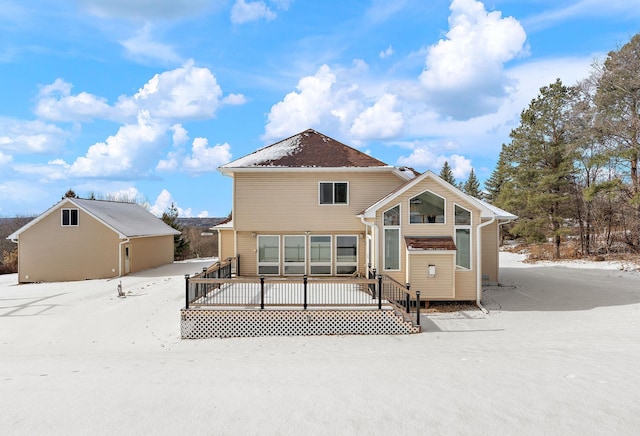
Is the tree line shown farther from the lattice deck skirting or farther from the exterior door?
the exterior door

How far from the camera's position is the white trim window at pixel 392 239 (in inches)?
565

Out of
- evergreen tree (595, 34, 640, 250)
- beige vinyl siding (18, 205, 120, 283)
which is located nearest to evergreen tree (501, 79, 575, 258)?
evergreen tree (595, 34, 640, 250)

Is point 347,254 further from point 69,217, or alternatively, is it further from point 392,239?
point 69,217

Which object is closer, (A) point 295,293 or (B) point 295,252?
(A) point 295,293

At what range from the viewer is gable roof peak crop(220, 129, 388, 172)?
1708 centimetres

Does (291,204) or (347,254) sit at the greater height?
(291,204)

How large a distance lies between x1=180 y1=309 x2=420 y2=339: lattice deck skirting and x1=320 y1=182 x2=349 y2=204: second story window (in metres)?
6.80

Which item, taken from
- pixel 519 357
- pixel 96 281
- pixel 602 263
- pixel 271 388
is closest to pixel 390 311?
pixel 519 357

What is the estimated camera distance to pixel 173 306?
15.1 meters

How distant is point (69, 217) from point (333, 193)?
1766cm

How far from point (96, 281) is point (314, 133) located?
610 inches

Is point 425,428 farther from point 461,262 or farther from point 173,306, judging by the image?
point 173,306

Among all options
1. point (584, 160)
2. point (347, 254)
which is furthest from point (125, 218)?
point (584, 160)

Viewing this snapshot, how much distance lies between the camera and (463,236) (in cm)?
1427
